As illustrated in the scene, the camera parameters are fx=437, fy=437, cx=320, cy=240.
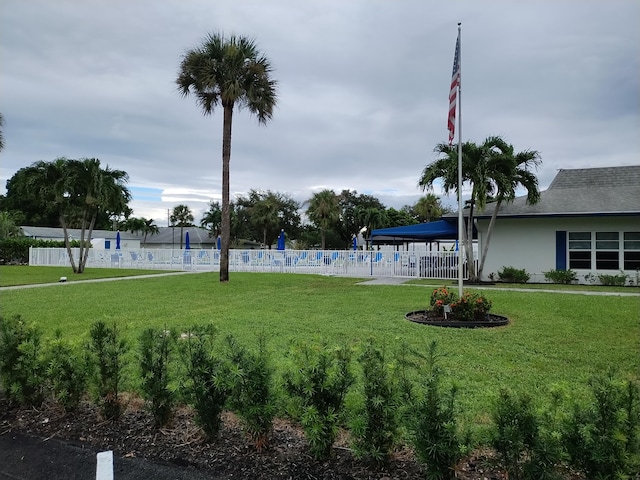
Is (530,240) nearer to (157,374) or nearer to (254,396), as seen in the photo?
(254,396)

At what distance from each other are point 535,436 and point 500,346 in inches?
172

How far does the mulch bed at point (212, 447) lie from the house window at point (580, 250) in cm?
1736

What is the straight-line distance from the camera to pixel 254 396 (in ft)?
10.0

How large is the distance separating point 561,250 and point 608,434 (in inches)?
690

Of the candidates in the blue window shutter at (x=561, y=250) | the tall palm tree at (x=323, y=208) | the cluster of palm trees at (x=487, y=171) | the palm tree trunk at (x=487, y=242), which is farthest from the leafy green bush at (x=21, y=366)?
the tall palm tree at (x=323, y=208)

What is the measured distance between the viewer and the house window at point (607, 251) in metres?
17.0

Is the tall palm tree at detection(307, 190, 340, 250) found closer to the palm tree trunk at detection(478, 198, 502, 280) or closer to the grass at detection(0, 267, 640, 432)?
the palm tree trunk at detection(478, 198, 502, 280)

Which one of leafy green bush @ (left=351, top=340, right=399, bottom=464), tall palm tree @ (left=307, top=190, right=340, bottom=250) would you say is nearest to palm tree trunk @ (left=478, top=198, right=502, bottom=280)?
leafy green bush @ (left=351, top=340, right=399, bottom=464)

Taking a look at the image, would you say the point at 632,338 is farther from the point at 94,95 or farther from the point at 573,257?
the point at 94,95

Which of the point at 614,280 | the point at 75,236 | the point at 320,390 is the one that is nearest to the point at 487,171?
the point at 614,280

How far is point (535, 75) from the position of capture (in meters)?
11.5

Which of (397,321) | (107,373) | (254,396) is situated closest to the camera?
(254,396)

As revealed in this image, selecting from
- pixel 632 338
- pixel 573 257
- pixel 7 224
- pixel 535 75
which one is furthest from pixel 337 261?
pixel 7 224

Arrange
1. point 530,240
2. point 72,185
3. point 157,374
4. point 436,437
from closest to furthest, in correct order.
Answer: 1. point 436,437
2. point 157,374
3. point 530,240
4. point 72,185
